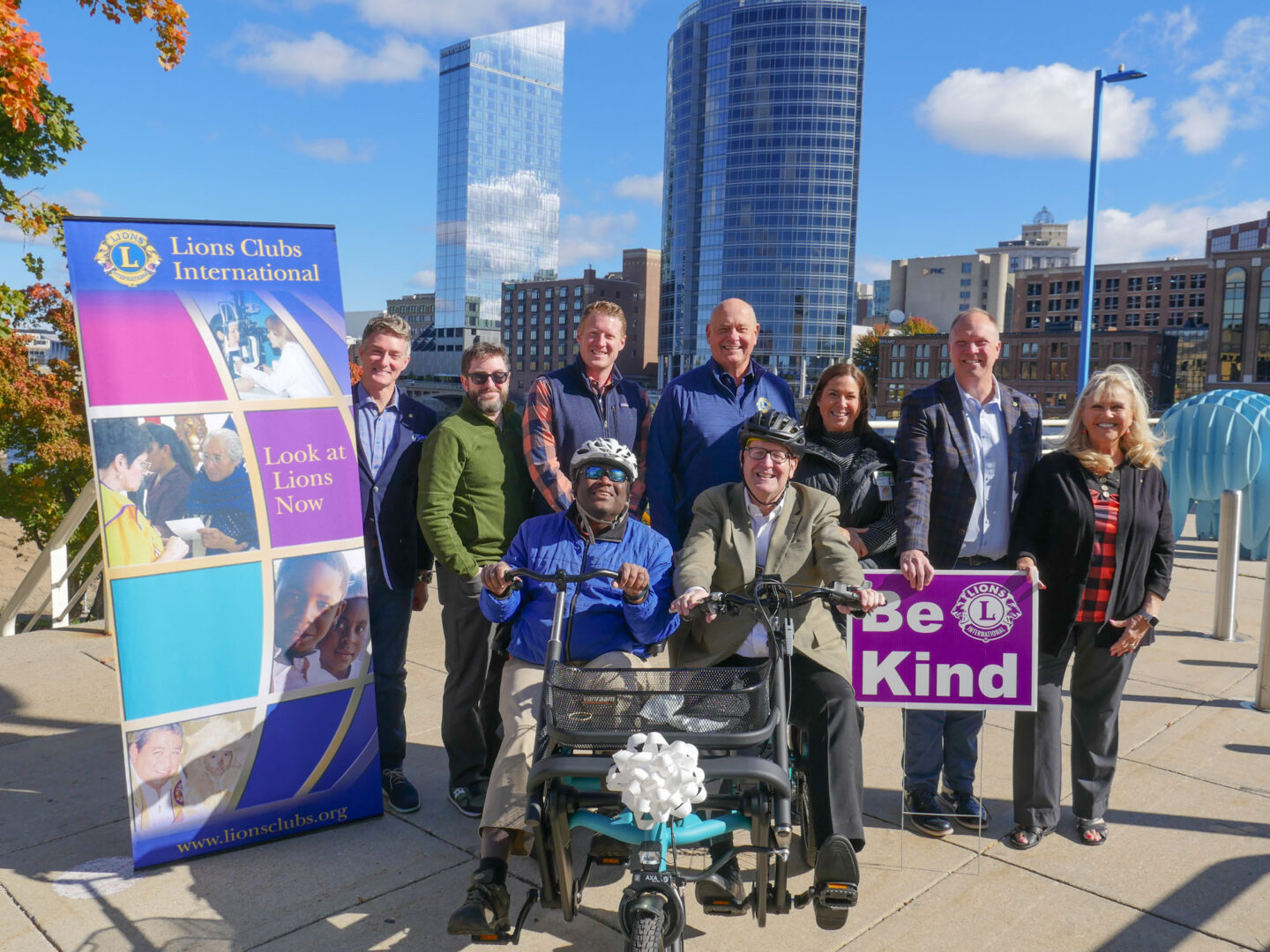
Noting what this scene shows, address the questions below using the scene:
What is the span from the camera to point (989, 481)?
166 inches

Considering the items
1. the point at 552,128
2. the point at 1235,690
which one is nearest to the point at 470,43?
the point at 552,128

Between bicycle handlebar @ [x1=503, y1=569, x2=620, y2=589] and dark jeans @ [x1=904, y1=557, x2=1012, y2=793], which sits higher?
bicycle handlebar @ [x1=503, y1=569, x2=620, y2=589]

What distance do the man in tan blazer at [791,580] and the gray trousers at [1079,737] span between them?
1.01m

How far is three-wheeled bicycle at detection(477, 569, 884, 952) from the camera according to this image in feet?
8.64

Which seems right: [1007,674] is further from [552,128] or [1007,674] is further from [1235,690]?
[552,128]

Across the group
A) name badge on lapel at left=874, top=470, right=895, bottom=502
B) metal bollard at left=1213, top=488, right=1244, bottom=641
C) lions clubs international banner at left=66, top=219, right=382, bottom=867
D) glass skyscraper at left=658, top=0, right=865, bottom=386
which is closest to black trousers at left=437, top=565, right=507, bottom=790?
lions clubs international banner at left=66, top=219, right=382, bottom=867

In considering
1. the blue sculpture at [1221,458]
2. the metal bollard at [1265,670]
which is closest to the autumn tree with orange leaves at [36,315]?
the metal bollard at [1265,670]

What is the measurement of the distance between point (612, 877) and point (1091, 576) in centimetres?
243

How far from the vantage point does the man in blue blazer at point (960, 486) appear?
4164mm

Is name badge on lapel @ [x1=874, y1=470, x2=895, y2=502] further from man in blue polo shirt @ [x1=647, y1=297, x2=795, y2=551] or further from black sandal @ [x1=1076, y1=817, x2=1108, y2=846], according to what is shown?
black sandal @ [x1=1076, y1=817, x2=1108, y2=846]

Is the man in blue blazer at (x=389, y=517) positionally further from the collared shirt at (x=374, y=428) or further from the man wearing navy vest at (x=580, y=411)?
the man wearing navy vest at (x=580, y=411)

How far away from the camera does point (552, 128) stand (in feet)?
572

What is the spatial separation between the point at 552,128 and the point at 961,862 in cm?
18416

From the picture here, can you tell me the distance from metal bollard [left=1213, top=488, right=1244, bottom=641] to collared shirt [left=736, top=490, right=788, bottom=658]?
509cm
